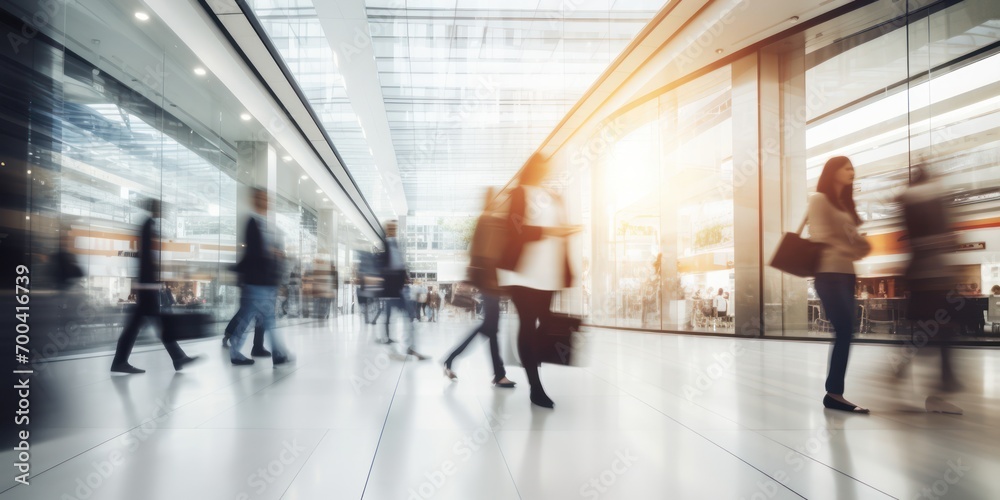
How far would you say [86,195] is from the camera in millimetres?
7062

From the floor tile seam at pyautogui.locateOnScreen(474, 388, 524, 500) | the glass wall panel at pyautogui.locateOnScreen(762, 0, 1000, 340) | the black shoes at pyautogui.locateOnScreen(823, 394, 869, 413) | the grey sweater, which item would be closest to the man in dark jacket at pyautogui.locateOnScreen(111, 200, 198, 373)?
the floor tile seam at pyautogui.locateOnScreen(474, 388, 524, 500)

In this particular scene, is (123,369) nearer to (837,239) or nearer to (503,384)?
(503,384)

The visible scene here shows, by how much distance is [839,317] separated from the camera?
364 centimetres

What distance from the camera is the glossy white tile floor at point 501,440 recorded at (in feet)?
6.95

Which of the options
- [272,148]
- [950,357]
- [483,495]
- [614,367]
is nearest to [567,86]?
[272,148]

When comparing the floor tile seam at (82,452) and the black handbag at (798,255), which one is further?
the black handbag at (798,255)

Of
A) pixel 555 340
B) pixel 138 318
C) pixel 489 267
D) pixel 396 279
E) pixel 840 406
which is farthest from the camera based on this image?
pixel 396 279

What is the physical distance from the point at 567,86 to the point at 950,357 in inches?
383

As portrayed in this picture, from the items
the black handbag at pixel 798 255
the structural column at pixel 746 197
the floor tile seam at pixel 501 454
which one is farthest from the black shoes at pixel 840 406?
the structural column at pixel 746 197

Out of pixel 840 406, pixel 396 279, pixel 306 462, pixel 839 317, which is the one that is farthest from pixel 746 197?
pixel 306 462

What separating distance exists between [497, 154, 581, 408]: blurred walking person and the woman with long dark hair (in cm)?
172

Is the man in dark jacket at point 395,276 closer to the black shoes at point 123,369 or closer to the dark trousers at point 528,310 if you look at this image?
the black shoes at point 123,369

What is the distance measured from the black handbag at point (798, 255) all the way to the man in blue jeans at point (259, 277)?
4961 mm

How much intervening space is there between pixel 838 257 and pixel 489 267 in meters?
2.43
